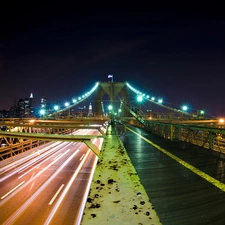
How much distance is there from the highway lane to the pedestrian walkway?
6798mm

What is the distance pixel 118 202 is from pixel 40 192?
1032 centimetres

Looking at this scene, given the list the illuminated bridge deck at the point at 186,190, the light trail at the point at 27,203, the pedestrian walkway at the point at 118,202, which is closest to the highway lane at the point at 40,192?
the light trail at the point at 27,203

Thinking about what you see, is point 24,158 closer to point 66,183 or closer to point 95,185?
point 66,183

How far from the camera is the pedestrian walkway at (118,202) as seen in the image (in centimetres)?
136

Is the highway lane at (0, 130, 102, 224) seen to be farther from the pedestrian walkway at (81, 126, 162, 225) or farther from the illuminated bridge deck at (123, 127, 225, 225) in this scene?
the pedestrian walkway at (81, 126, 162, 225)

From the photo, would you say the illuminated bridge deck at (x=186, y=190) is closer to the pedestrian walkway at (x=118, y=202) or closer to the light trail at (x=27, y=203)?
the pedestrian walkway at (x=118, y=202)

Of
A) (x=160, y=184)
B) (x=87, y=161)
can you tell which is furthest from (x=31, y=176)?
(x=160, y=184)

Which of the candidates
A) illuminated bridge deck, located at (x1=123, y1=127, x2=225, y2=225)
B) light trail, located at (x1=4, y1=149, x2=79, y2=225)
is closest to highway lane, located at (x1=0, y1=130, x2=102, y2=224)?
light trail, located at (x1=4, y1=149, x2=79, y2=225)

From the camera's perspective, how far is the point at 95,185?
2.00 meters

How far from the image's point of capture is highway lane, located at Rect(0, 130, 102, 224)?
810 cm

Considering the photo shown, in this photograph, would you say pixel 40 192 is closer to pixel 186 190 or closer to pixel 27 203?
pixel 27 203

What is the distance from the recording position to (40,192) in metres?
10.4

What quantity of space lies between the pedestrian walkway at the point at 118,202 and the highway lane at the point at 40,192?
680 cm

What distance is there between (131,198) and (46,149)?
22.7m
